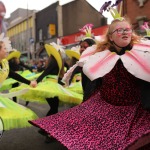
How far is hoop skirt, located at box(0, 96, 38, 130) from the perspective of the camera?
3.60 metres

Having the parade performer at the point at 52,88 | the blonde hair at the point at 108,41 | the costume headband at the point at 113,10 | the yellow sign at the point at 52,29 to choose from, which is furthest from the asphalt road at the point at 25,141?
the yellow sign at the point at 52,29

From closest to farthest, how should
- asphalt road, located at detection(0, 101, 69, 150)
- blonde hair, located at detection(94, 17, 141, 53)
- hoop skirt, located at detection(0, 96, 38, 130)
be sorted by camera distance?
blonde hair, located at detection(94, 17, 141, 53) → hoop skirt, located at detection(0, 96, 38, 130) → asphalt road, located at detection(0, 101, 69, 150)

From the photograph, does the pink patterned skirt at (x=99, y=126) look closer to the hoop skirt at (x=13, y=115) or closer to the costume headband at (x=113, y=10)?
the hoop skirt at (x=13, y=115)

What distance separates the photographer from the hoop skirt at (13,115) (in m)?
3.60

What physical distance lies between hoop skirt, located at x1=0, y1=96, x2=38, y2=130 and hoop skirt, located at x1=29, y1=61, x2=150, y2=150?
0.35 metres

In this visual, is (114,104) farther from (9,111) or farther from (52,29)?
(52,29)

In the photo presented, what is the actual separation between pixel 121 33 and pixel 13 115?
156 centimetres

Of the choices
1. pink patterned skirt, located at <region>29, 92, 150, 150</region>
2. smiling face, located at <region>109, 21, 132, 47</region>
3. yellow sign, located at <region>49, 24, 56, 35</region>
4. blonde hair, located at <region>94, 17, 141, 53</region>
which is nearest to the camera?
pink patterned skirt, located at <region>29, 92, 150, 150</region>

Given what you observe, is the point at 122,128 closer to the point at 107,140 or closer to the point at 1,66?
the point at 107,140

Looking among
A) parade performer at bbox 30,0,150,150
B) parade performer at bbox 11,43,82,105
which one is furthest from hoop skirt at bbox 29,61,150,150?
parade performer at bbox 11,43,82,105

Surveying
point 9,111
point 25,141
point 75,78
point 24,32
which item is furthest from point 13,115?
point 24,32

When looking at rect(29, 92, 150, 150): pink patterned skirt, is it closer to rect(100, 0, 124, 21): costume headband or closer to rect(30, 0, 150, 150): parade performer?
rect(30, 0, 150, 150): parade performer

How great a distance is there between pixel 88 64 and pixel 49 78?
269 cm

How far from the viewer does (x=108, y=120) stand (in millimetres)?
3062
